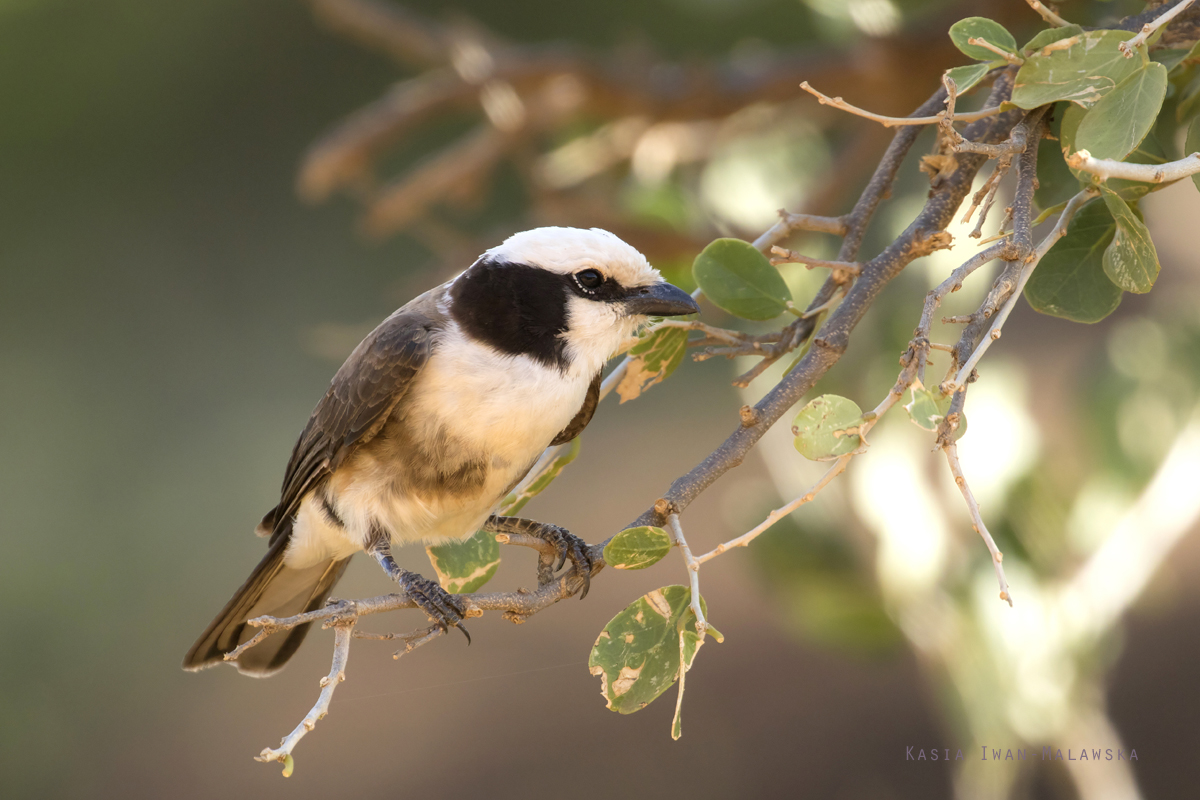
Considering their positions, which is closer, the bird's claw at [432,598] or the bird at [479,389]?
the bird's claw at [432,598]

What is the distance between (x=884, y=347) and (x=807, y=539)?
0.48 metres

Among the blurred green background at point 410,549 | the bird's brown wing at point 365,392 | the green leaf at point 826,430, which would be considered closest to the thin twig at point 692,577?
the green leaf at point 826,430

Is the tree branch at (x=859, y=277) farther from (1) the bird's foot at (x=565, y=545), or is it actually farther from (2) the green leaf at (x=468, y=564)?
(2) the green leaf at (x=468, y=564)

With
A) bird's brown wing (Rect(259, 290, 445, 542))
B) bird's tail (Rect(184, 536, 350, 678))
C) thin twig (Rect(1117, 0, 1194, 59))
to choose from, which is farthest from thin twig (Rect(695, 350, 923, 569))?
bird's tail (Rect(184, 536, 350, 678))

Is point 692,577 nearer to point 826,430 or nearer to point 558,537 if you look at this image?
point 826,430

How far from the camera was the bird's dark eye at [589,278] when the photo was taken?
5.48 ft

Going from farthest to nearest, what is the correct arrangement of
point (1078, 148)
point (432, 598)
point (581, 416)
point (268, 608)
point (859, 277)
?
point (268, 608), point (581, 416), point (432, 598), point (859, 277), point (1078, 148)

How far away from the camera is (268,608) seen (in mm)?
2072

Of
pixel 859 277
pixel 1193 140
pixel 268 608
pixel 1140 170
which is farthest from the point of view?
pixel 268 608

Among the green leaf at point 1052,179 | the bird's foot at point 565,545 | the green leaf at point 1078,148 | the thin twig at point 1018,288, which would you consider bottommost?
the bird's foot at point 565,545

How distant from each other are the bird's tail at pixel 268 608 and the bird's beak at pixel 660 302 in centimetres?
86

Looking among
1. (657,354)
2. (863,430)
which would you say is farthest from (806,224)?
(863,430)

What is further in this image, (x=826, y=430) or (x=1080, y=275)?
(x=1080, y=275)

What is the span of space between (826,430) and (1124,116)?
42 centimetres
